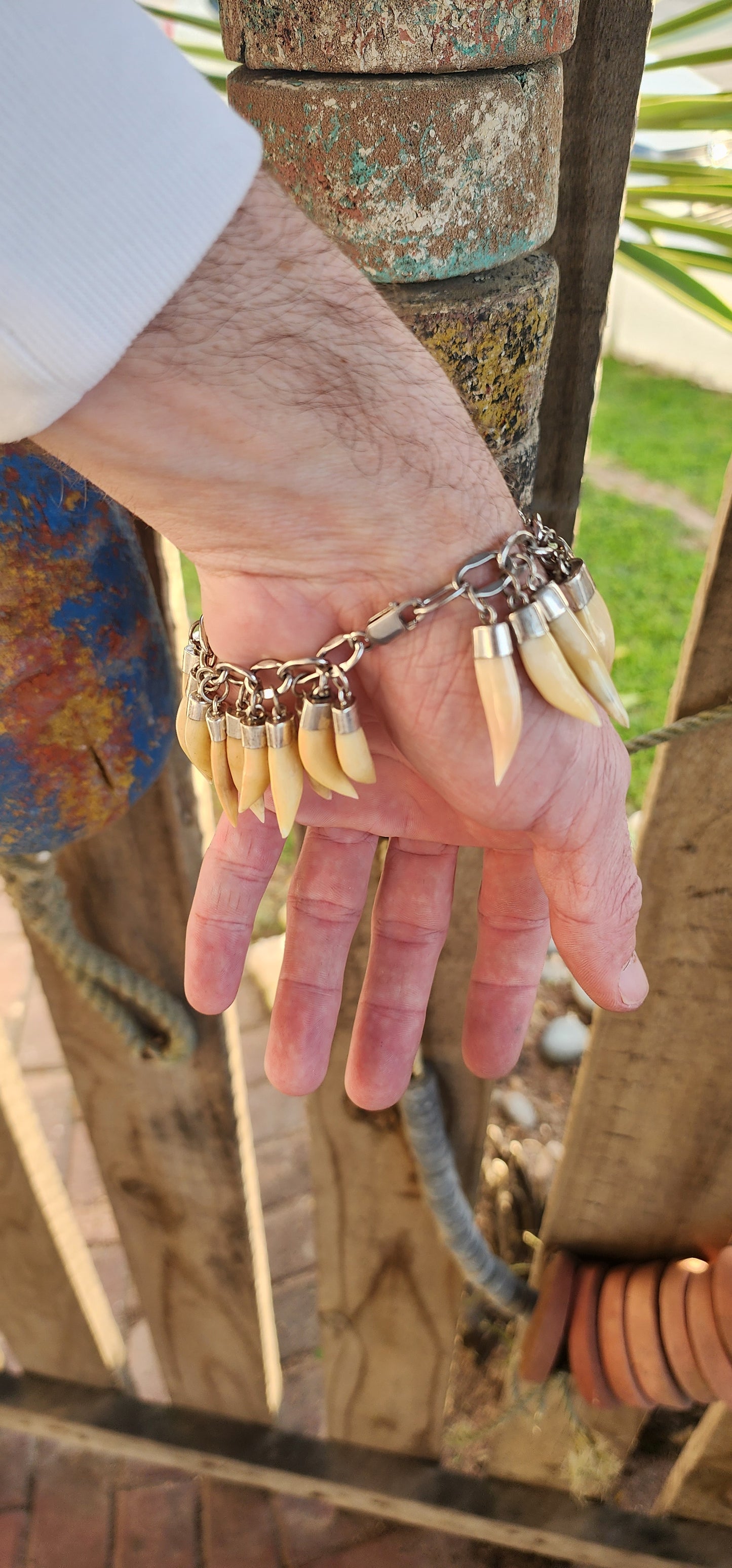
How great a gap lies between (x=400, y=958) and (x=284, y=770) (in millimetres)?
207

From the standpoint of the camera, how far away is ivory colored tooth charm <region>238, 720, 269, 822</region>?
2.03ft

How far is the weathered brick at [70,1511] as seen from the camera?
1.38 m

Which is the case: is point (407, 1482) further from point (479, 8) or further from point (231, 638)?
point (479, 8)

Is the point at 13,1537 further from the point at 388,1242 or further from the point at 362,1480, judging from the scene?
the point at 388,1242

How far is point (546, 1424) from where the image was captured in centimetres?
122

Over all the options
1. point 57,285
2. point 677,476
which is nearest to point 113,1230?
point 57,285

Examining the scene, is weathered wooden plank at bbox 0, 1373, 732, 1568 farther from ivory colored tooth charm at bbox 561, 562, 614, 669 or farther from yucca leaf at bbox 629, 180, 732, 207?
yucca leaf at bbox 629, 180, 732, 207

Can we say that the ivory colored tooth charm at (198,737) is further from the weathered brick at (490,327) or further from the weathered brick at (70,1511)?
the weathered brick at (70,1511)

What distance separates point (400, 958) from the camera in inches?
29.5

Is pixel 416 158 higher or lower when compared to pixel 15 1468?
higher

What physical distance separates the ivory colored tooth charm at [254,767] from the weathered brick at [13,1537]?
54.1 inches

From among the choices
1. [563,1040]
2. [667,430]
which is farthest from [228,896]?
[667,430]

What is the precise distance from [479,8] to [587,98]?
6.5 inches

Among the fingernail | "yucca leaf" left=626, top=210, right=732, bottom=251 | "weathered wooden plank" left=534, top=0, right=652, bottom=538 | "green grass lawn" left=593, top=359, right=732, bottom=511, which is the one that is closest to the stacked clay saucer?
the fingernail
